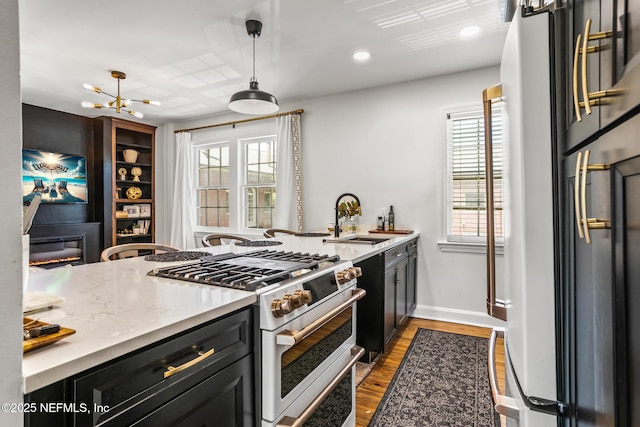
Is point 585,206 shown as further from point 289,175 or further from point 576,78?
point 289,175

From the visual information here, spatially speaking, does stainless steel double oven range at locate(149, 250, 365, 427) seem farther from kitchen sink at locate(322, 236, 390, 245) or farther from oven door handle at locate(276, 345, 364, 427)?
kitchen sink at locate(322, 236, 390, 245)

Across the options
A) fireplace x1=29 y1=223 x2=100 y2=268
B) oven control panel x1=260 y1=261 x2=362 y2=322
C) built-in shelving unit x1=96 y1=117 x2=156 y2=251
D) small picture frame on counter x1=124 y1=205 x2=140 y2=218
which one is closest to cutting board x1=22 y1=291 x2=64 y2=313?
oven control panel x1=260 y1=261 x2=362 y2=322

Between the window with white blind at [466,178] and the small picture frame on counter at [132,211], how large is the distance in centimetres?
504

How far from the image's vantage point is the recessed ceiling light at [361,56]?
3.11 metres

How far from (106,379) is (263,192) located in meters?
4.32

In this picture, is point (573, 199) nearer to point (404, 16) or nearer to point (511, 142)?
point (511, 142)

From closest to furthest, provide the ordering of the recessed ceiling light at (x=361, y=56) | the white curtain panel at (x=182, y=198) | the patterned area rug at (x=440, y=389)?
the patterned area rug at (x=440, y=389) → the recessed ceiling light at (x=361, y=56) → the white curtain panel at (x=182, y=198)

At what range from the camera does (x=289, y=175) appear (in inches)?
174

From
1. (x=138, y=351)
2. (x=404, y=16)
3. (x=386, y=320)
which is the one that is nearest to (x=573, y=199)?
(x=138, y=351)

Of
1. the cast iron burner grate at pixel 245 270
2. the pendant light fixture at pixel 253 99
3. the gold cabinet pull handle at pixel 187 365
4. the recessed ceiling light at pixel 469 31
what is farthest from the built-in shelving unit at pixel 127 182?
the gold cabinet pull handle at pixel 187 365

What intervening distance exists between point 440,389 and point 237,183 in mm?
3905

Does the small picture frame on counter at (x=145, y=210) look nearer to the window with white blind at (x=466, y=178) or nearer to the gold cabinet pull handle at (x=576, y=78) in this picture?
the window with white blind at (x=466, y=178)

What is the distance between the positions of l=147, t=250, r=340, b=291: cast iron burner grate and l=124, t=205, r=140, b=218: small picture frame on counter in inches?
186

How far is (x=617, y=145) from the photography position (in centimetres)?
55
